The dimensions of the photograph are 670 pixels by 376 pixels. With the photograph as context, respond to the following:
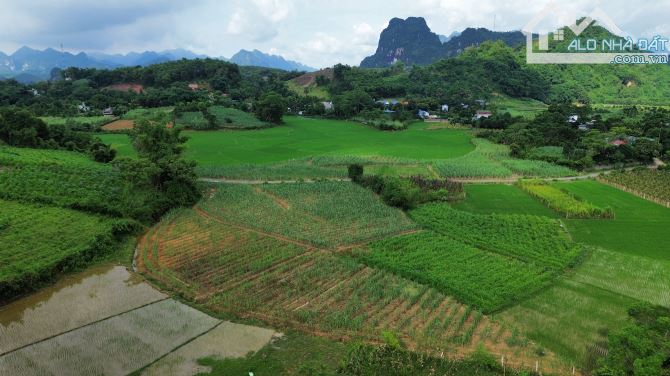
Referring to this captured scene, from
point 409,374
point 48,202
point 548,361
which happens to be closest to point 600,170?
point 548,361

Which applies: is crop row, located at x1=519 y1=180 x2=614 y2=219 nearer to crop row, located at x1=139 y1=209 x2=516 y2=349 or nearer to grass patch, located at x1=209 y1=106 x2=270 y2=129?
crop row, located at x1=139 y1=209 x2=516 y2=349

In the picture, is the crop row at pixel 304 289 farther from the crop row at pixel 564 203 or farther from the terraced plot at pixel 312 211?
the crop row at pixel 564 203

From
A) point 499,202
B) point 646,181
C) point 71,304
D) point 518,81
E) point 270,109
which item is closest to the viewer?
point 71,304

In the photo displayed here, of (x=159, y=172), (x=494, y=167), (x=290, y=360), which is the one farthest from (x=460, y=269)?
(x=494, y=167)

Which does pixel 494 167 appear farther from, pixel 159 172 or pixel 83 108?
pixel 83 108

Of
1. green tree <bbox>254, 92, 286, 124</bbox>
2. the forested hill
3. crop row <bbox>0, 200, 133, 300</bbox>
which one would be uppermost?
the forested hill

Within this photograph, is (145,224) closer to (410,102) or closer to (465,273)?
(465,273)

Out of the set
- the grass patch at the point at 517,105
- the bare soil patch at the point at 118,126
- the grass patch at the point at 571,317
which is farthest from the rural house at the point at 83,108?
the grass patch at the point at 517,105

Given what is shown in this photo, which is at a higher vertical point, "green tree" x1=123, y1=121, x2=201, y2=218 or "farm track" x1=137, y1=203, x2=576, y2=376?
"green tree" x1=123, y1=121, x2=201, y2=218

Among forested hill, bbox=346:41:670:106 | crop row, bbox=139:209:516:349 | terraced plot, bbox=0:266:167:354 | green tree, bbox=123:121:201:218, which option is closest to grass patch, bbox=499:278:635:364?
crop row, bbox=139:209:516:349
